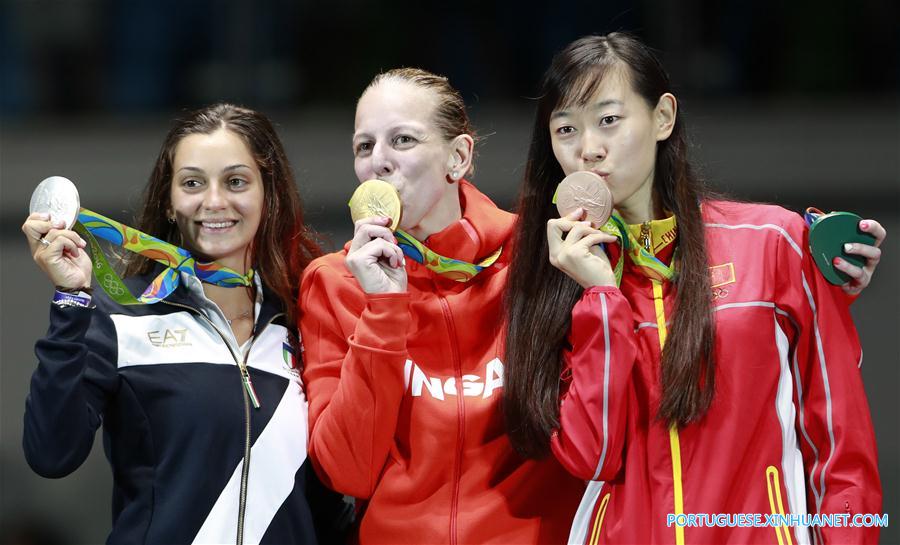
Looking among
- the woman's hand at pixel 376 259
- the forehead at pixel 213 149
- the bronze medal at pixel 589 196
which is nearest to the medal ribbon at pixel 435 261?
the woman's hand at pixel 376 259

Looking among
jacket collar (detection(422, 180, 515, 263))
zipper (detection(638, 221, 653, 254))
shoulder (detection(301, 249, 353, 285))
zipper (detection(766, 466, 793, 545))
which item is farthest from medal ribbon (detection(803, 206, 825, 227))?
shoulder (detection(301, 249, 353, 285))

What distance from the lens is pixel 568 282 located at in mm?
2518

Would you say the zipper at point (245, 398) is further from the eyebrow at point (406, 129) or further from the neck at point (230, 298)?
the eyebrow at point (406, 129)

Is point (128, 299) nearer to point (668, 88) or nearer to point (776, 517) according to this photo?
point (668, 88)

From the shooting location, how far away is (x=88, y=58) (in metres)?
6.66

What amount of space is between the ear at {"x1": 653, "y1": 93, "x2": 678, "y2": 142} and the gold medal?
598 mm

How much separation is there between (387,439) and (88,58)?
4819 millimetres

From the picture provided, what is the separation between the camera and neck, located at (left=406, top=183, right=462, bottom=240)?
9.08ft

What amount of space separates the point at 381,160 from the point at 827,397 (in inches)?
43.7

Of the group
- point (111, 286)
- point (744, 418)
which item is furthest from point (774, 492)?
point (111, 286)

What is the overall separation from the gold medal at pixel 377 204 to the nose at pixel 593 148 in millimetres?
432

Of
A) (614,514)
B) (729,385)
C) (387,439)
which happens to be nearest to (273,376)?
(387,439)

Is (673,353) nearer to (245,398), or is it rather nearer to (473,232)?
(473,232)

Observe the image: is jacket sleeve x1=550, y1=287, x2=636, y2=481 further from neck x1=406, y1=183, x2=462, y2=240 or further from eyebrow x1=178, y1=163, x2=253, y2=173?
eyebrow x1=178, y1=163, x2=253, y2=173
